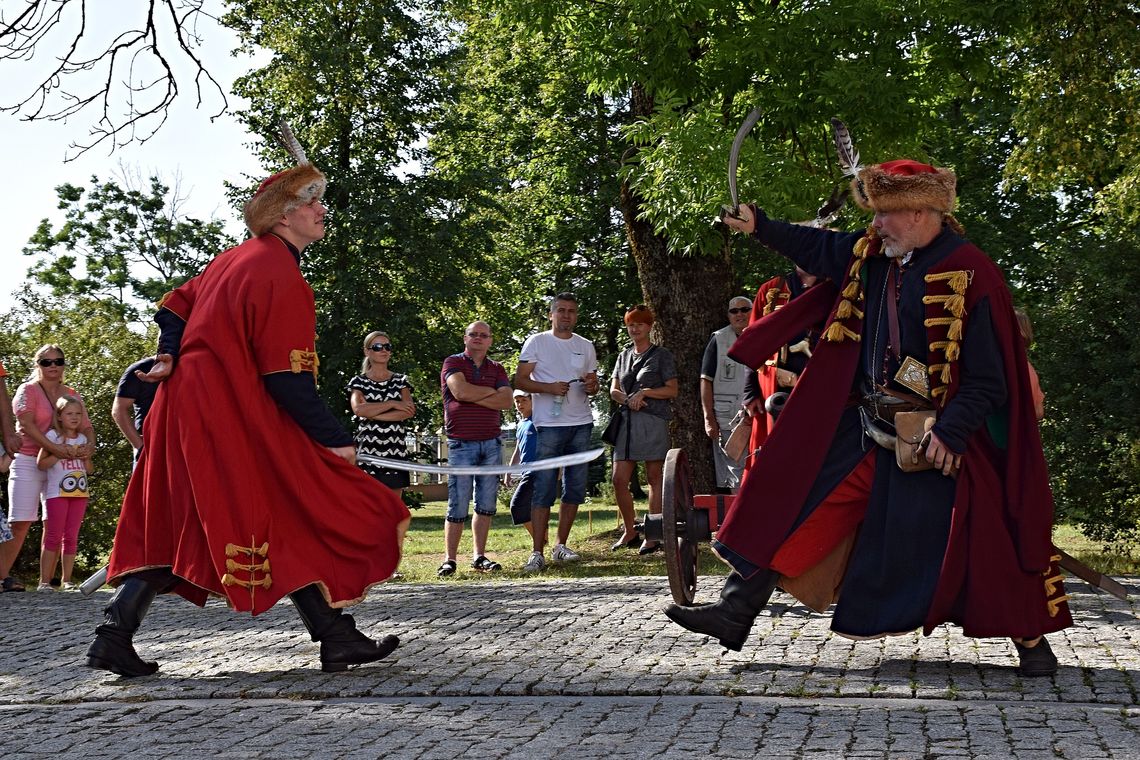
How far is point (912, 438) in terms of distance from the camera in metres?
5.75

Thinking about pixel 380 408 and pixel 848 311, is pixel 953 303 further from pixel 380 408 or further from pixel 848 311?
pixel 380 408

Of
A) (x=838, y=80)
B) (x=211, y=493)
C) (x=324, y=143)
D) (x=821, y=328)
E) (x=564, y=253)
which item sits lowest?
(x=211, y=493)

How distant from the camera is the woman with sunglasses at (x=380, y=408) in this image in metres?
10.9

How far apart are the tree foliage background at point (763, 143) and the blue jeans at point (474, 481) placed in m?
2.74

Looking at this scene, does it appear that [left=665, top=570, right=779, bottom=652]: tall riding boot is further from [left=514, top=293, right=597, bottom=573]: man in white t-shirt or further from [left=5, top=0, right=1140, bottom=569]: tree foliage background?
[left=5, top=0, right=1140, bottom=569]: tree foliage background

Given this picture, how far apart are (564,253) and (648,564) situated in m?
18.3

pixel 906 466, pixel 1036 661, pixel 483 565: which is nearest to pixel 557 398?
pixel 483 565

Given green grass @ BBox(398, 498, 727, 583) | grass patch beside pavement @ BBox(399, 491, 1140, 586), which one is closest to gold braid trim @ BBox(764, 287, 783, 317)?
grass patch beside pavement @ BBox(399, 491, 1140, 586)

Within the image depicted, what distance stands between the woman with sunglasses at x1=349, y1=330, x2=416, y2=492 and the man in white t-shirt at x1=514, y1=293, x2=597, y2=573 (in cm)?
107

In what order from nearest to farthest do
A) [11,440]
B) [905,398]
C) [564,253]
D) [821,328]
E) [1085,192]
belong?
1. [905,398]
2. [821,328]
3. [11,440]
4. [1085,192]
5. [564,253]

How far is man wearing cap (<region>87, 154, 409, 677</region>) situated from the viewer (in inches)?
240

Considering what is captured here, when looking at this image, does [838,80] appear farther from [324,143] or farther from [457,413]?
[324,143]

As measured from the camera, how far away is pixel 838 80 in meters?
11.5

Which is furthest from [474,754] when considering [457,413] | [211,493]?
[457,413]
